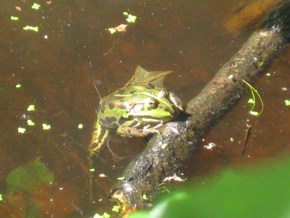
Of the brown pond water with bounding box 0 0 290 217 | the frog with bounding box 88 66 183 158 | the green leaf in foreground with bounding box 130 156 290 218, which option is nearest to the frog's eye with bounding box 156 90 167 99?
the frog with bounding box 88 66 183 158

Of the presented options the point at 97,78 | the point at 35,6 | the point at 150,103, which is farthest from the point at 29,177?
the point at 35,6

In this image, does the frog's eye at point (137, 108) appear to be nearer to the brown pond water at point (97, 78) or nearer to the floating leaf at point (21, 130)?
the brown pond water at point (97, 78)

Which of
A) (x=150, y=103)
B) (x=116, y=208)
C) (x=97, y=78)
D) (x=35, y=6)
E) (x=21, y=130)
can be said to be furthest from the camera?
(x=35, y=6)

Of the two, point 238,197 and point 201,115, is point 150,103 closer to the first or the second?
point 201,115

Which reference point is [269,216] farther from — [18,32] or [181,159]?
[18,32]

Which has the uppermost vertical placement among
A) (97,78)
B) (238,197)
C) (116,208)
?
(238,197)

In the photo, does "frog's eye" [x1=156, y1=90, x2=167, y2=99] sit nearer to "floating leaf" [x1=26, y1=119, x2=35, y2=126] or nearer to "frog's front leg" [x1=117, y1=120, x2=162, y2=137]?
"frog's front leg" [x1=117, y1=120, x2=162, y2=137]

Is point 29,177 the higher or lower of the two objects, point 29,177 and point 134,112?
the lower
